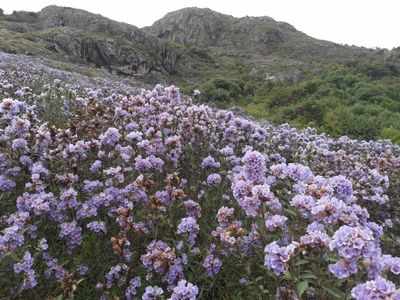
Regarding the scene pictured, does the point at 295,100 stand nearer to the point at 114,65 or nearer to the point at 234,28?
the point at 114,65

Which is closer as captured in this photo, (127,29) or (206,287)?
(206,287)

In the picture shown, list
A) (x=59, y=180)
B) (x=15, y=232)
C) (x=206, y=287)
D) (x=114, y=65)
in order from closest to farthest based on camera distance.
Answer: (x=15, y=232) < (x=206, y=287) < (x=59, y=180) < (x=114, y=65)

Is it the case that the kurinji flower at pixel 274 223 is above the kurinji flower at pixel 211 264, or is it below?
above

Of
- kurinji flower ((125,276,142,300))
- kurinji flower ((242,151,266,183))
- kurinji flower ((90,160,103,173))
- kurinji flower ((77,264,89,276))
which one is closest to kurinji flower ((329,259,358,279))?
kurinji flower ((242,151,266,183))

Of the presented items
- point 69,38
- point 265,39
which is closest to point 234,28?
point 265,39

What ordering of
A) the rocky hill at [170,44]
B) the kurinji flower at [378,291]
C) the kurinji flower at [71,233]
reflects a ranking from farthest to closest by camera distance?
the rocky hill at [170,44], the kurinji flower at [71,233], the kurinji flower at [378,291]

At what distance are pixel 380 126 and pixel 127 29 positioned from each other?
135 ft

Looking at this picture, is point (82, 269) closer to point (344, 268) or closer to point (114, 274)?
point (114, 274)

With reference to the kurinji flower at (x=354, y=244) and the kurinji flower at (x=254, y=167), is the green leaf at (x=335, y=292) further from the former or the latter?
the kurinji flower at (x=254, y=167)

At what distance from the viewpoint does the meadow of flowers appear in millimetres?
→ 2896

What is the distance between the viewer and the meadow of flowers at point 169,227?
290 centimetres

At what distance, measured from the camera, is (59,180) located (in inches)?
171

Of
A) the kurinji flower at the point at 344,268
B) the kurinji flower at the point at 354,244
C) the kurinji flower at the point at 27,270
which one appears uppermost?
the kurinji flower at the point at 354,244

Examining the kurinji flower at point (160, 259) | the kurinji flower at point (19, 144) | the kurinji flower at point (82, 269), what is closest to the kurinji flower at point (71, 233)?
the kurinji flower at point (82, 269)
